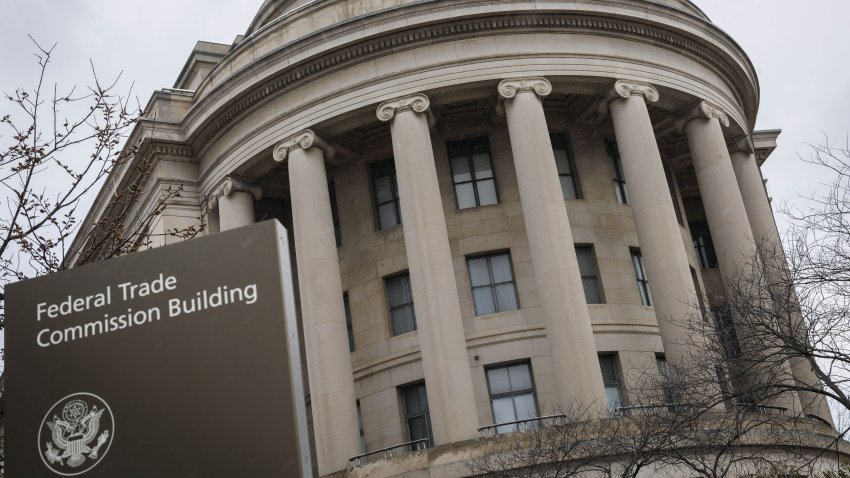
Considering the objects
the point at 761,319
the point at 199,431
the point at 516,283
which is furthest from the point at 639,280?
the point at 199,431

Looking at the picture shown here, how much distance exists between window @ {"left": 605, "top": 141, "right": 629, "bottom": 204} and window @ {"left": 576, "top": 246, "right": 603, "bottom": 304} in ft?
9.14

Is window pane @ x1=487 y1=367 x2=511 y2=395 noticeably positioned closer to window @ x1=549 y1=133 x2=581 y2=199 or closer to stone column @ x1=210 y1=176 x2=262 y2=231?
window @ x1=549 y1=133 x2=581 y2=199

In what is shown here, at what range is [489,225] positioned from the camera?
104 feet

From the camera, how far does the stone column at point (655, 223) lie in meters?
27.0

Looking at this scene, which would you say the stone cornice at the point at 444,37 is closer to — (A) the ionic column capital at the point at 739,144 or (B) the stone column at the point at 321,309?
(B) the stone column at the point at 321,309

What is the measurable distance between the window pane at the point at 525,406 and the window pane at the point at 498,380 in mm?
447

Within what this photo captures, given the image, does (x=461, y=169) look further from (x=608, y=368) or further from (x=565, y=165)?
(x=608, y=368)

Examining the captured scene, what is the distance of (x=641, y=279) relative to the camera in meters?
32.1

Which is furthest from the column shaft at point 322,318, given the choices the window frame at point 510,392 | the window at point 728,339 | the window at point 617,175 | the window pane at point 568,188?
the window at point 617,175

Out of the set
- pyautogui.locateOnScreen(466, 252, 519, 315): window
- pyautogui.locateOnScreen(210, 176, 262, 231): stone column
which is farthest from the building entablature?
pyautogui.locateOnScreen(466, 252, 519, 315): window

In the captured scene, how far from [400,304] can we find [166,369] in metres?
26.8

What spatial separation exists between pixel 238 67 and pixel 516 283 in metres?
12.2

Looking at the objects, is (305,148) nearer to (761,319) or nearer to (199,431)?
(761,319)

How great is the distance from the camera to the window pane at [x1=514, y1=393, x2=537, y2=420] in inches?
1142
